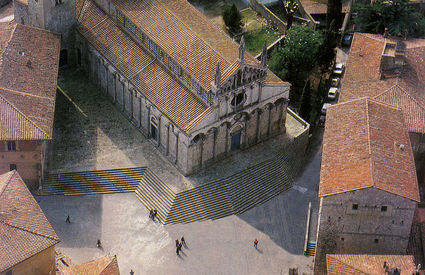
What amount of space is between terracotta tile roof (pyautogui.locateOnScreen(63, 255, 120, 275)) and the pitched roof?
32553 millimetres

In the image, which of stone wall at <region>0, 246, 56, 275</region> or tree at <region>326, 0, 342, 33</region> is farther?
tree at <region>326, 0, 342, 33</region>

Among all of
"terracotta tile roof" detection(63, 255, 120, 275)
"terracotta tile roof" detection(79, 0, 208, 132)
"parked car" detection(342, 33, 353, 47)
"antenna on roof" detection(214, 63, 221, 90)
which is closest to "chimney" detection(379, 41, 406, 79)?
"parked car" detection(342, 33, 353, 47)

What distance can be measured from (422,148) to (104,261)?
1433 inches

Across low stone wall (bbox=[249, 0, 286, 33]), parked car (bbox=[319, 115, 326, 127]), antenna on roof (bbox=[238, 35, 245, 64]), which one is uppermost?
antenna on roof (bbox=[238, 35, 245, 64])

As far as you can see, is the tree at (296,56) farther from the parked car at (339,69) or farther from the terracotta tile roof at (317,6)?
the terracotta tile roof at (317,6)

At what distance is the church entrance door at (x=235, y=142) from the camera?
3695 inches

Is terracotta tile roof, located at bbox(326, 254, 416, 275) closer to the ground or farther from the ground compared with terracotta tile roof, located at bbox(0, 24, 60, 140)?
closer to the ground

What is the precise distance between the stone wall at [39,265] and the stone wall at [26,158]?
14.5 m

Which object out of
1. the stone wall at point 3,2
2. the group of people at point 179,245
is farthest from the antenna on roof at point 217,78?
the stone wall at point 3,2

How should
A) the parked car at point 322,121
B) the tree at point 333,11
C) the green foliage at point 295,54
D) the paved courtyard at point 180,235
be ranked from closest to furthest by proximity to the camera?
the paved courtyard at point 180,235 → the parked car at point 322,121 → the green foliage at point 295,54 → the tree at point 333,11

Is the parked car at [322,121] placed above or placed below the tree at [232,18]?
below

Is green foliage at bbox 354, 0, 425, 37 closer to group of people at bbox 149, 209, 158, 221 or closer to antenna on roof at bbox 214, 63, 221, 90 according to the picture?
antenna on roof at bbox 214, 63, 221, 90

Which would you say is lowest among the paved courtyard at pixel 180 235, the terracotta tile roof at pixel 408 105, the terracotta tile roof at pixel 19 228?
the paved courtyard at pixel 180 235

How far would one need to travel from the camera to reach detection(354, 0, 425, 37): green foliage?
108375 mm
